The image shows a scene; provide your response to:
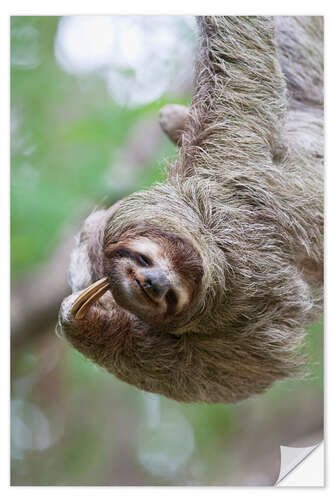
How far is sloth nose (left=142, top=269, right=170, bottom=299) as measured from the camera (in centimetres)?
177

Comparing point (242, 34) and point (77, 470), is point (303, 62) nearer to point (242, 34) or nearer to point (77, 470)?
point (242, 34)

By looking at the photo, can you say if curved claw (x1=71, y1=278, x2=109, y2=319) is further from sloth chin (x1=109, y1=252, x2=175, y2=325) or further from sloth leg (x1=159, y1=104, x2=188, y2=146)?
sloth leg (x1=159, y1=104, x2=188, y2=146)

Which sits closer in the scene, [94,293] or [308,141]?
[94,293]

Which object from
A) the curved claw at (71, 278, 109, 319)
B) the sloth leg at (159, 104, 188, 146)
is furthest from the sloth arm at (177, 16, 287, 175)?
the curved claw at (71, 278, 109, 319)

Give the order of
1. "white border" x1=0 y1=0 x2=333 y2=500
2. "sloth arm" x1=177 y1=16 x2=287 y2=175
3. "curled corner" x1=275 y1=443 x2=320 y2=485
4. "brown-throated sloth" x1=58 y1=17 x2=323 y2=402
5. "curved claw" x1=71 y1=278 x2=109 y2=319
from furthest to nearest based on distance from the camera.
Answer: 1. "curled corner" x1=275 y1=443 x2=320 y2=485
2. "white border" x1=0 y1=0 x2=333 y2=500
3. "sloth arm" x1=177 y1=16 x2=287 y2=175
4. "brown-throated sloth" x1=58 y1=17 x2=323 y2=402
5. "curved claw" x1=71 y1=278 x2=109 y2=319

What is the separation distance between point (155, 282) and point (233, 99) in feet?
3.75

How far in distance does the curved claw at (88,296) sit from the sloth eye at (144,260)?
0.75ft

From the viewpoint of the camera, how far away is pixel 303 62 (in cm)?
342

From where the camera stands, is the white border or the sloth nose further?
the white border
